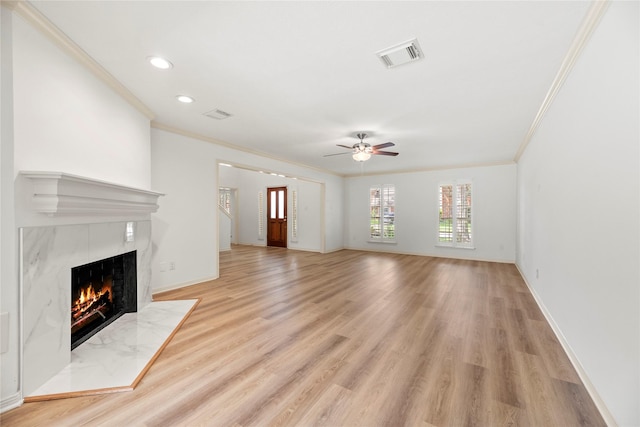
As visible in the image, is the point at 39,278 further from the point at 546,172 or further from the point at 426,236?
the point at 426,236

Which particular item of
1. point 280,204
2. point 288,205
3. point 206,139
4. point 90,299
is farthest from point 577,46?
point 280,204

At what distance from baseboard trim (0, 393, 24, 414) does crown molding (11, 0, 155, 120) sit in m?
2.48

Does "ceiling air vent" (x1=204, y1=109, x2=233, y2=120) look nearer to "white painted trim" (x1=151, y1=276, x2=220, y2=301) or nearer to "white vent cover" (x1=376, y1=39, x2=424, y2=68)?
"white vent cover" (x1=376, y1=39, x2=424, y2=68)

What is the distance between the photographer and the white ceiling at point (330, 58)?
5.81 ft

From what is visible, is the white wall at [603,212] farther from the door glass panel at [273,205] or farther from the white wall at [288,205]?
the door glass panel at [273,205]

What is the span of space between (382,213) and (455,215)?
2.10 m

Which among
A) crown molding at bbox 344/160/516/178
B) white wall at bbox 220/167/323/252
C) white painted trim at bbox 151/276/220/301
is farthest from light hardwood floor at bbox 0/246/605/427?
white wall at bbox 220/167/323/252

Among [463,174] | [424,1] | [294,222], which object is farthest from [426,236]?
[424,1]

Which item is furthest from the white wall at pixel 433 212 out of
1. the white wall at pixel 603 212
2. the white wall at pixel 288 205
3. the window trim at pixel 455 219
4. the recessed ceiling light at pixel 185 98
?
the recessed ceiling light at pixel 185 98

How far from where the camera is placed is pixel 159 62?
7.84ft

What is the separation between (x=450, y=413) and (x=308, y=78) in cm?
291

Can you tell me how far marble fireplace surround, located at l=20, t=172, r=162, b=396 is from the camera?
5.82 feet

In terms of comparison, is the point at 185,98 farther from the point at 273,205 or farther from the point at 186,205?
the point at 273,205

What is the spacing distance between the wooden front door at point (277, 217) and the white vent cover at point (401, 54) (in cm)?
729
